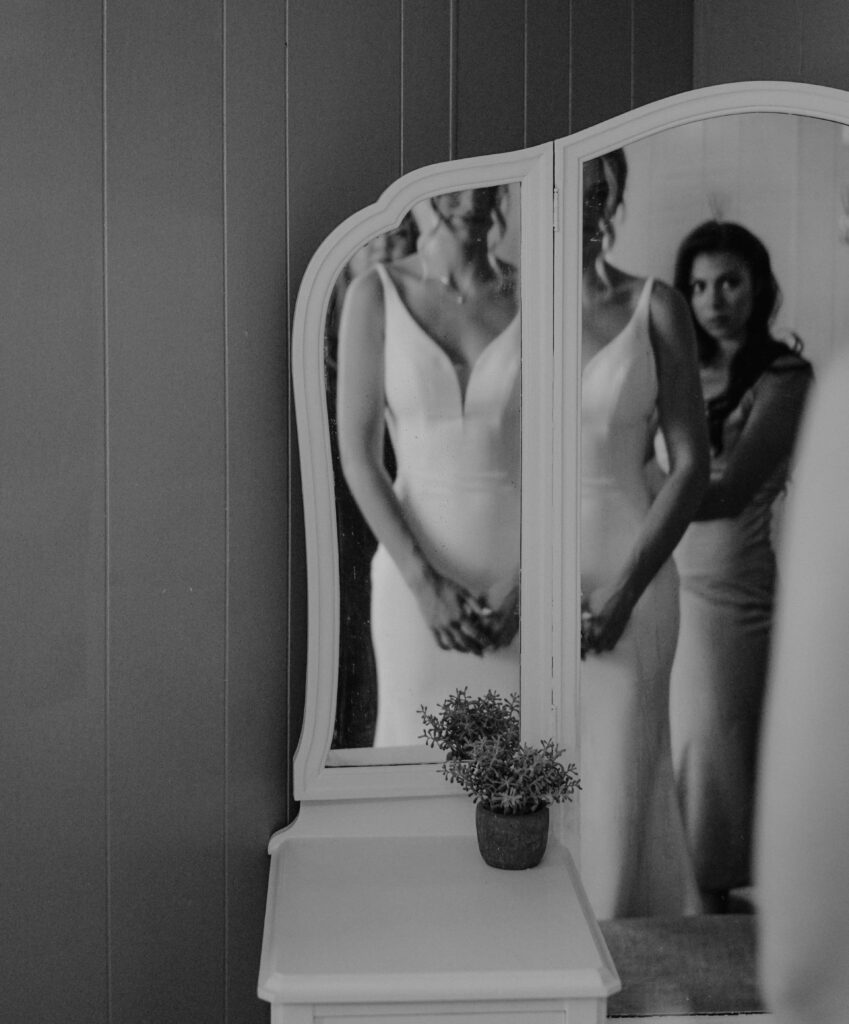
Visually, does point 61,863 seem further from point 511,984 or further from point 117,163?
point 117,163

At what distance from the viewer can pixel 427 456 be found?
64.6 inches

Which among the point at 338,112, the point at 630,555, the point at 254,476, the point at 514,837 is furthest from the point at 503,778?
the point at 338,112

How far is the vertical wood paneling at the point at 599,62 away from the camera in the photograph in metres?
1.78

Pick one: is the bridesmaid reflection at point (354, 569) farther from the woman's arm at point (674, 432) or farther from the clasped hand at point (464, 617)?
the woman's arm at point (674, 432)

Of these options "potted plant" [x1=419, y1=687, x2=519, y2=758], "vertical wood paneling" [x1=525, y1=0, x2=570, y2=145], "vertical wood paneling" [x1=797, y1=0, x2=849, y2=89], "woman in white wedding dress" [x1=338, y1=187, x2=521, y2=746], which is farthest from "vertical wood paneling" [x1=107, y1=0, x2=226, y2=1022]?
"vertical wood paneling" [x1=797, y1=0, x2=849, y2=89]

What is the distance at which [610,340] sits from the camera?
5.24 feet

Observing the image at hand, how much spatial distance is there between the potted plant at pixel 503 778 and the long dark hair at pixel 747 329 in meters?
0.52

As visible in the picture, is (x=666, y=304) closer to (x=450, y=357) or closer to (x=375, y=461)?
(x=450, y=357)

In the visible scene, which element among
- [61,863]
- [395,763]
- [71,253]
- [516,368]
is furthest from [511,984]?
[71,253]

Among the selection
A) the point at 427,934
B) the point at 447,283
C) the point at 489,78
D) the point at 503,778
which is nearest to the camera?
the point at 427,934

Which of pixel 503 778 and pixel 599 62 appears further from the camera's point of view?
pixel 599 62

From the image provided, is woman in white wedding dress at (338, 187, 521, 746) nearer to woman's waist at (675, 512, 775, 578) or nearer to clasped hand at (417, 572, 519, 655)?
clasped hand at (417, 572, 519, 655)

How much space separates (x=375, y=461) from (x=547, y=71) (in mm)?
709

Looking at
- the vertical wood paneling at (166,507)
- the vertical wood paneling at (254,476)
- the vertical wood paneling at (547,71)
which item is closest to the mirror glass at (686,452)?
the vertical wood paneling at (547,71)
